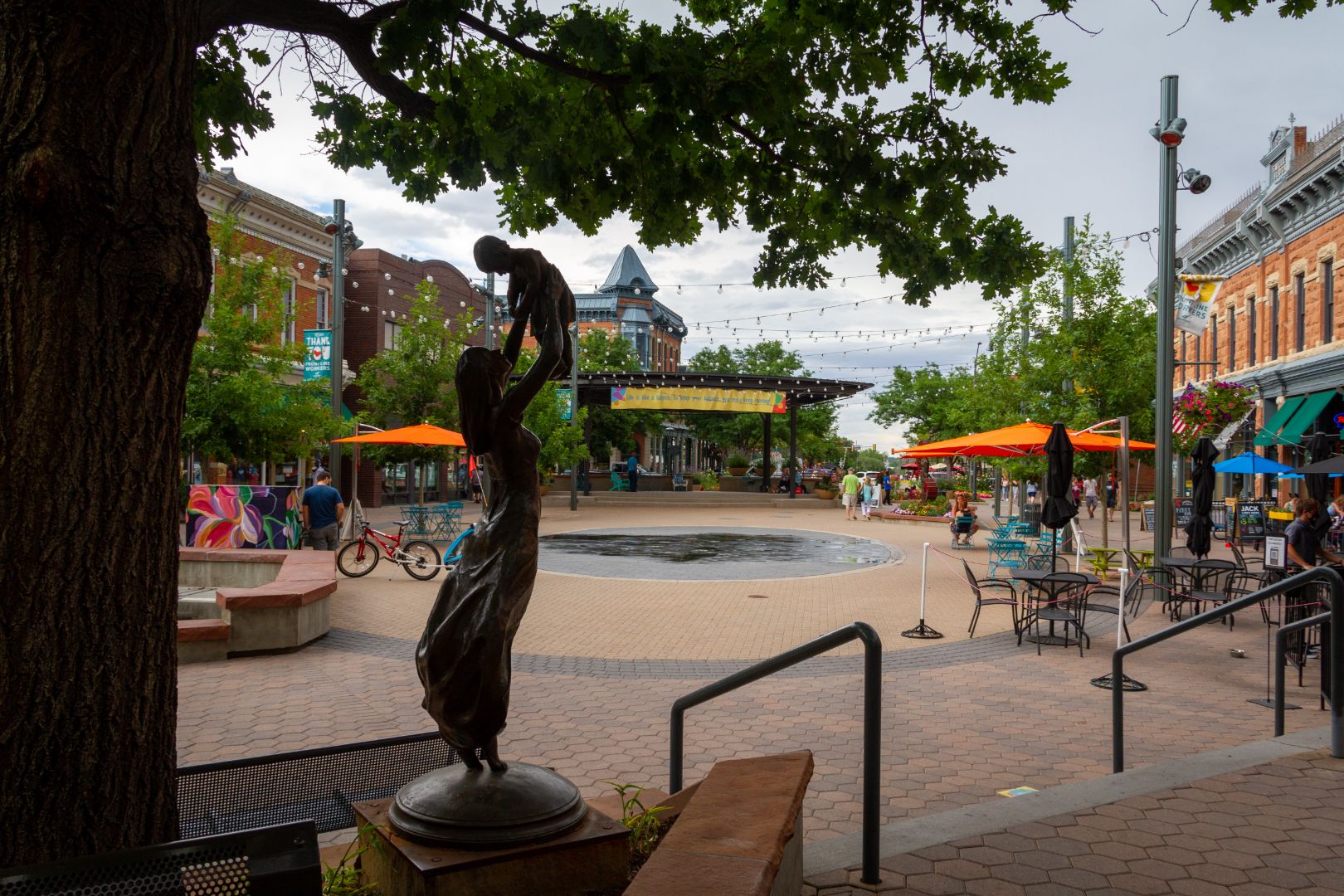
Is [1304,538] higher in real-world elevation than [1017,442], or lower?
lower

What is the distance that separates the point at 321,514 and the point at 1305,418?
1014 inches

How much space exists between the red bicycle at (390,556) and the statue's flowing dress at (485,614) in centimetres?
1187

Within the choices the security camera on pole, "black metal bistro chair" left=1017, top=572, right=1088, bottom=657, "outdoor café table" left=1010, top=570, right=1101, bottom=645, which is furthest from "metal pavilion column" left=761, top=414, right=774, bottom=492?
"black metal bistro chair" left=1017, top=572, right=1088, bottom=657

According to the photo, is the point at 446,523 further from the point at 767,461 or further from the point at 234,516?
the point at 767,461

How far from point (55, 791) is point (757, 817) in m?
2.14

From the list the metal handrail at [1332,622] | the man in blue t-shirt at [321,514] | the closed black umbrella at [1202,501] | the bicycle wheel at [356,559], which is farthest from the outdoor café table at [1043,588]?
the man in blue t-shirt at [321,514]

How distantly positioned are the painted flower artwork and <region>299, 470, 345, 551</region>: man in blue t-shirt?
0.69m

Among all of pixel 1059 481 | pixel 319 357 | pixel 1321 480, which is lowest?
pixel 1059 481

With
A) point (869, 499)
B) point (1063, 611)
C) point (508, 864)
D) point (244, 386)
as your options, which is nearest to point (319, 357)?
point (244, 386)

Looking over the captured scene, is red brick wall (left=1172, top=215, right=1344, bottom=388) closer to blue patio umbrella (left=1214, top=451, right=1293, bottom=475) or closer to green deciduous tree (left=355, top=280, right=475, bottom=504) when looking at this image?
blue patio umbrella (left=1214, top=451, right=1293, bottom=475)

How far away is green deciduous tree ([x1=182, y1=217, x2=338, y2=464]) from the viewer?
17.4 metres

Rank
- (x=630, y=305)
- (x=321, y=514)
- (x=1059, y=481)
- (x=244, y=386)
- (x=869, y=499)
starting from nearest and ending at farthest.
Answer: (x=1059, y=481) < (x=321, y=514) < (x=244, y=386) < (x=869, y=499) < (x=630, y=305)

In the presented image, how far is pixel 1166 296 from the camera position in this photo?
13023mm

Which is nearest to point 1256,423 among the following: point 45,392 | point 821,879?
point 821,879
